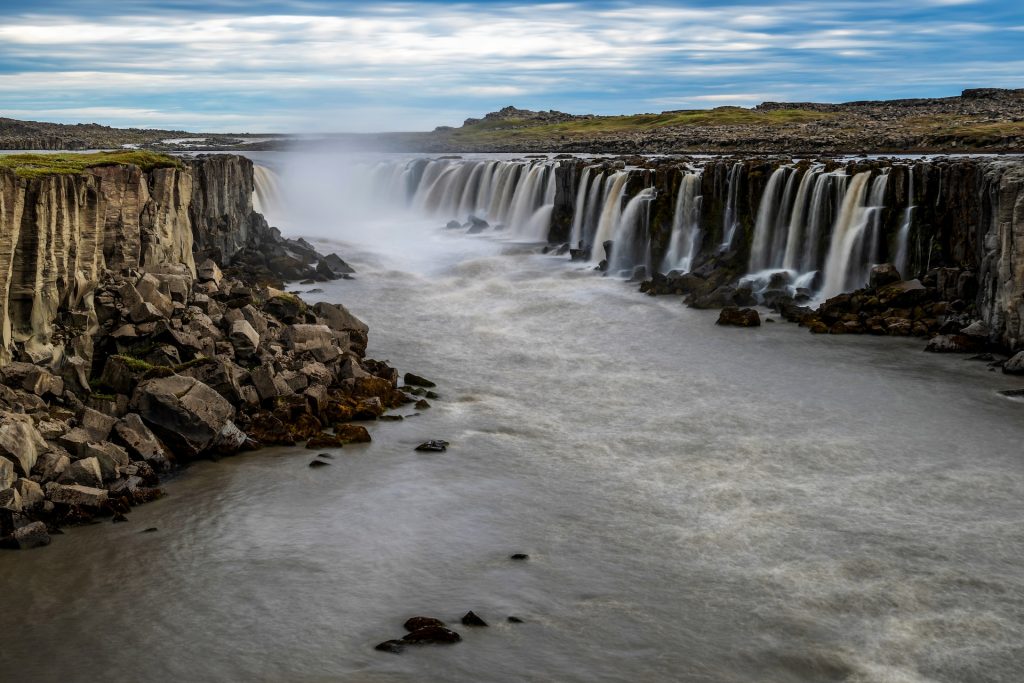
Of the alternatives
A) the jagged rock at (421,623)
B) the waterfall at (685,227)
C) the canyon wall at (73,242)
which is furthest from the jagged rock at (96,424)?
the waterfall at (685,227)

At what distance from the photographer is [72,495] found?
75.6ft

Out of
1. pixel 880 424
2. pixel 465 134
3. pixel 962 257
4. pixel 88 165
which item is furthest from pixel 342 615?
pixel 465 134

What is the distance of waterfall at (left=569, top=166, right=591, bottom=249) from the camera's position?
65875 mm

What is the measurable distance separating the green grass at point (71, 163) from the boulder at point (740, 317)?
22.4 meters

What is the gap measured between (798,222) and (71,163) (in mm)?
31307

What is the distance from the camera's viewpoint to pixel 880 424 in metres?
30.6

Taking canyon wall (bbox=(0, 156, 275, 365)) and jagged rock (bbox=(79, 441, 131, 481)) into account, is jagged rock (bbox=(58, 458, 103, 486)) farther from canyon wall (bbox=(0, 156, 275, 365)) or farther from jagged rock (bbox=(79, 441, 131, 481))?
canyon wall (bbox=(0, 156, 275, 365))

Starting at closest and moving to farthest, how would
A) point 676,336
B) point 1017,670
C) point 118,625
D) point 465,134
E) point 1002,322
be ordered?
point 1017,670
point 118,625
point 1002,322
point 676,336
point 465,134

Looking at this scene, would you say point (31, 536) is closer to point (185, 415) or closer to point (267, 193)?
point (185, 415)

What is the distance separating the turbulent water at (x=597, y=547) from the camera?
699 inches

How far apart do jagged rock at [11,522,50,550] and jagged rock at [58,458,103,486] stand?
1.88 meters

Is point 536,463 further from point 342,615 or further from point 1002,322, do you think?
point 1002,322

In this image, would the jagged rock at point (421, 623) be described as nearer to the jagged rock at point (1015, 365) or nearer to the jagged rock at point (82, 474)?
the jagged rock at point (82, 474)

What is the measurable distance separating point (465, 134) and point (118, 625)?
16520cm
